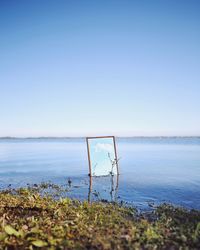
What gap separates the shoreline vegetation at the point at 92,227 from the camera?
5.05 meters

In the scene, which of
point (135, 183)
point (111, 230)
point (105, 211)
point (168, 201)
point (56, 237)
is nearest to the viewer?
point (56, 237)

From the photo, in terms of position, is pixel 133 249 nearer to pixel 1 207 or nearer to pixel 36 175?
pixel 1 207

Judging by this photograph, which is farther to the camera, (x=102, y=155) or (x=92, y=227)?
(x=102, y=155)

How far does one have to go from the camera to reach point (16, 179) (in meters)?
13.9

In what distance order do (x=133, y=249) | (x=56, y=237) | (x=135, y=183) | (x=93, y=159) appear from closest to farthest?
(x=133, y=249) < (x=56, y=237) < (x=135, y=183) < (x=93, y=159)

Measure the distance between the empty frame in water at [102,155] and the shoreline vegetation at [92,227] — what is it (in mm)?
5609

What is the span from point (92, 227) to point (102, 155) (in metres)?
7.90

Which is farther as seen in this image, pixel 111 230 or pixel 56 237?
pixel 111 230

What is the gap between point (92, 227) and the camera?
5.91 m

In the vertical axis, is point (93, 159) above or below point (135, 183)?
above

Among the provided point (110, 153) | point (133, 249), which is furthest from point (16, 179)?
point (133, 249)

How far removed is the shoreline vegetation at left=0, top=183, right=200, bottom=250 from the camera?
505 centimetres

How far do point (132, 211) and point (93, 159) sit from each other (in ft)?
20.9

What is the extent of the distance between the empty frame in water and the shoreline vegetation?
5.61 meters
